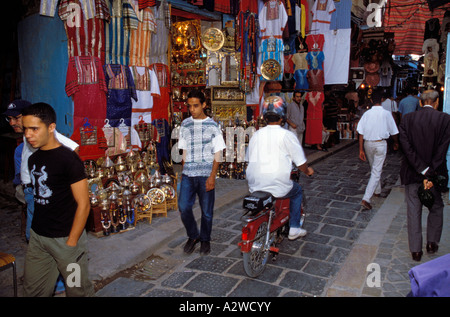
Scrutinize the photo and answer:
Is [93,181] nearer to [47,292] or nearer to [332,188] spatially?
[47,292]

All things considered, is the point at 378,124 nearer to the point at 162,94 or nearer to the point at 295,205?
the point at 295,205

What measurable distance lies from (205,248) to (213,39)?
6.35m

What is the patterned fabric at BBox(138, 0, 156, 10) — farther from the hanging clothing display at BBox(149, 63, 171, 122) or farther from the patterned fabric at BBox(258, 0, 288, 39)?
the patterned fabric at BBox(258, 0, 288, 39)

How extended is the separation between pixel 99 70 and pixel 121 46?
82 centimetres

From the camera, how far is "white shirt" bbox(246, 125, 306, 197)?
4199 mm

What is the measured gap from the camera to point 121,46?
6781 mm

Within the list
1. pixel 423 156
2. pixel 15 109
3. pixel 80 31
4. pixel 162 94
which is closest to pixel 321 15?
pixel 162 94

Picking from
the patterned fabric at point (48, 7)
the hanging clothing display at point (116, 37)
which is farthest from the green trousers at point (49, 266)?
the hanging clothing display at point (116, 37)

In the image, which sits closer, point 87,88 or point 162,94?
point 87,88

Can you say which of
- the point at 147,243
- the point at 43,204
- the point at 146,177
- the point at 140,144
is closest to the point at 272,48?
the point at 140,144

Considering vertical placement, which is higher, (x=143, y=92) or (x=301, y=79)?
(x=301, y=79)

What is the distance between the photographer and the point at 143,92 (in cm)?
735

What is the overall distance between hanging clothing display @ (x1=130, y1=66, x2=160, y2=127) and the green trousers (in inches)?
185

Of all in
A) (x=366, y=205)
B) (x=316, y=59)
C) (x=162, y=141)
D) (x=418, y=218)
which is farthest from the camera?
(x=316, y=59)
